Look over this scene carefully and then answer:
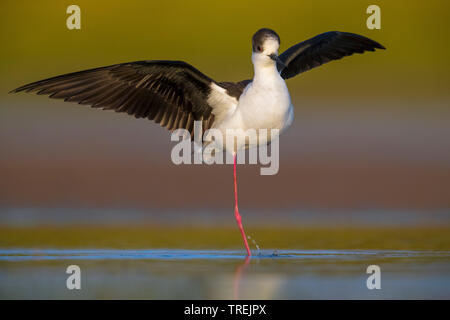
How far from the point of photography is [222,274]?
6004 millimetres

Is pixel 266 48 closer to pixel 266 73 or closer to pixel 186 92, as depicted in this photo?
pixel 266 73

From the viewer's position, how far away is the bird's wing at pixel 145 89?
754cm

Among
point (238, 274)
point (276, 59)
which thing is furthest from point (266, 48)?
point (238, 274)

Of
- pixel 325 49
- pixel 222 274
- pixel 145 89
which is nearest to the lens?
pixel 222 274

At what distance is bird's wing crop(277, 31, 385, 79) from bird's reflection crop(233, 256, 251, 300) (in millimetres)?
2514

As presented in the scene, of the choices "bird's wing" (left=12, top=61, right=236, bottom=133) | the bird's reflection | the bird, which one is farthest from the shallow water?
"bird's wing" (left=12, top=61, right=236, bottom=133)

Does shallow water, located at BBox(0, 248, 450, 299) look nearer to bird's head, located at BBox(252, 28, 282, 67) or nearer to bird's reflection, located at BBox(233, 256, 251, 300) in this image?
bird's reflection, located at BBox(233, 256, 251, 300)

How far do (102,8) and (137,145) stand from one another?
13.5 feet

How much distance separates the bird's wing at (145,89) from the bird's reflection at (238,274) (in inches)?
A: 64.7

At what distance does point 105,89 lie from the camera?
777 cm

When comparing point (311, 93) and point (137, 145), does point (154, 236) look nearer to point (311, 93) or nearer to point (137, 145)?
point (137, 145)

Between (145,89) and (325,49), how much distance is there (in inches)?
82.5

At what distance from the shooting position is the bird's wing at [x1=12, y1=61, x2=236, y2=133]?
24.7 feet

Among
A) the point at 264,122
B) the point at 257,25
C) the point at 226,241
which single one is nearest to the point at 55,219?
the point at 226,241
